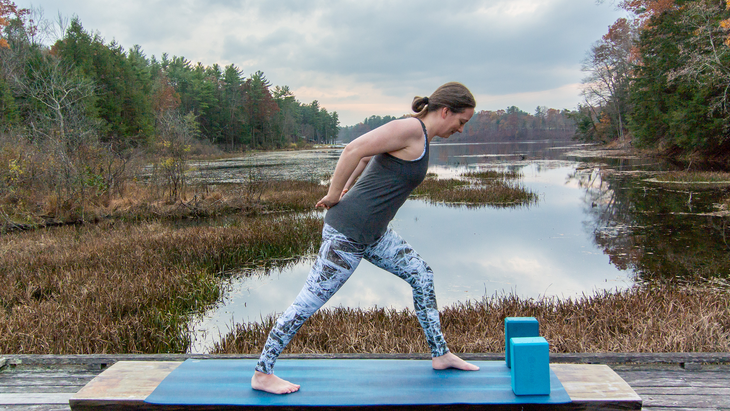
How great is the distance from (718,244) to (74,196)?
16.1 m

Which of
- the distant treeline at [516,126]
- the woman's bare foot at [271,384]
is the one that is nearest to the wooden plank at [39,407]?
the woman's bare foot at [271,384]

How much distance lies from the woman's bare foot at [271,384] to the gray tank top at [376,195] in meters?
0.85

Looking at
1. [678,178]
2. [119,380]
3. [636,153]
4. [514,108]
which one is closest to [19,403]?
[119,380]

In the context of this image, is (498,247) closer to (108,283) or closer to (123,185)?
(108,283)

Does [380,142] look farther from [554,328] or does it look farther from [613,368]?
[554,328]

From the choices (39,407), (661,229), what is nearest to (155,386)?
(39,407)

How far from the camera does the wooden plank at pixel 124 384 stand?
227cm

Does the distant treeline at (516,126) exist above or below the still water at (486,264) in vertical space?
above

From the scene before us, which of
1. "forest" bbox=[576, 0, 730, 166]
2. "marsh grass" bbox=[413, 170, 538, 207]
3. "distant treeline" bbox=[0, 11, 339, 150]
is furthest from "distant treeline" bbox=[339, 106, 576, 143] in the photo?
"marsh grass" bbox=[413, 170, 538, 207]

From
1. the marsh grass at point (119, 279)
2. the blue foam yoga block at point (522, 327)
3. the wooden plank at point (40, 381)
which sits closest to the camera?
the blue foam yoga block at point (522, 327)

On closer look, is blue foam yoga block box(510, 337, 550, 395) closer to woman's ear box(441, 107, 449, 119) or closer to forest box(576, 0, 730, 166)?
woman's ear box(441, 107, 449, 119)

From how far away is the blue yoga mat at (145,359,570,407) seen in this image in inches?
86.8

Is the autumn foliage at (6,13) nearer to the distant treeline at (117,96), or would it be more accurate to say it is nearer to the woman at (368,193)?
the distant treeline at (117,96)

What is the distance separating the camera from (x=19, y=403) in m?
2.45
